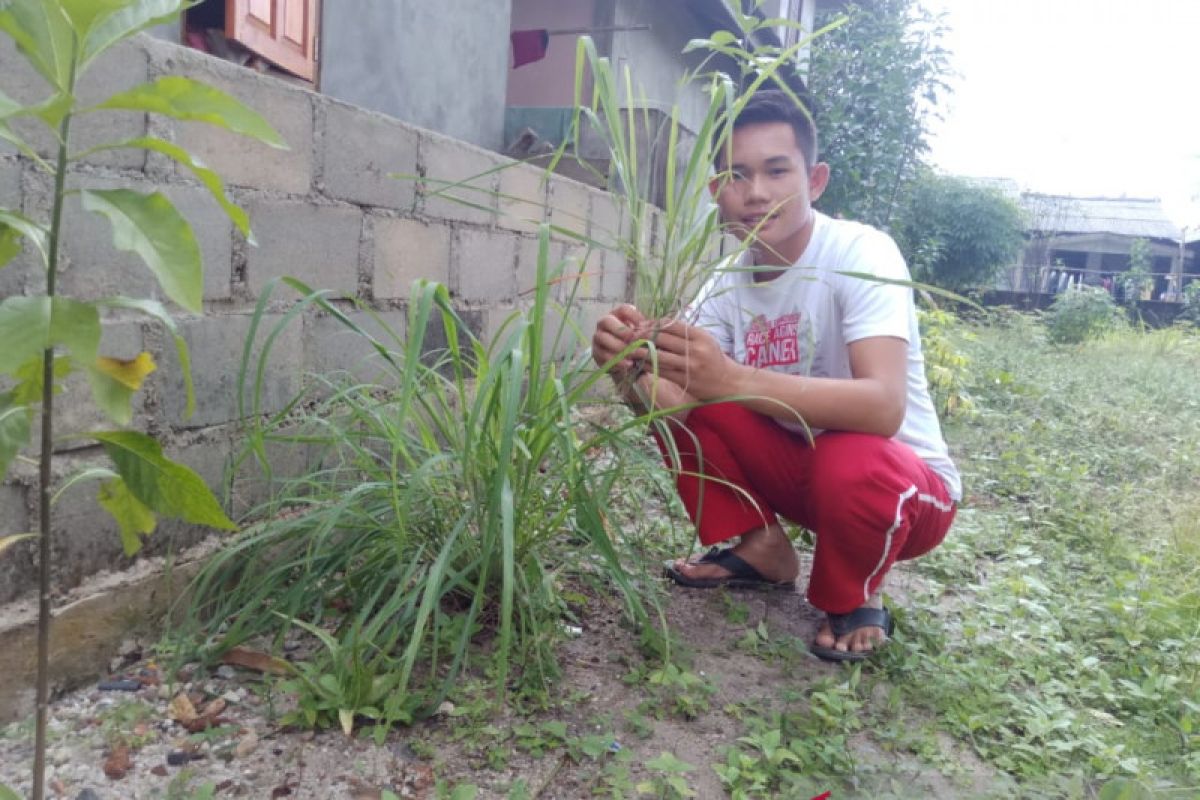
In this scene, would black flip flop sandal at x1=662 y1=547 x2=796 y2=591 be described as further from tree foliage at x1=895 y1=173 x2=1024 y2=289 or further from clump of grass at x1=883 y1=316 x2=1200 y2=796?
tree foliage at x1=895 y1=173 x2=1024 y2=289

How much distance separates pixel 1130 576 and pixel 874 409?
Answer: 123 centimetres

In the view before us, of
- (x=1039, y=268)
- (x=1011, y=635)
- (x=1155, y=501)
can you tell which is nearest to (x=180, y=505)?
(x=1011, y=635)

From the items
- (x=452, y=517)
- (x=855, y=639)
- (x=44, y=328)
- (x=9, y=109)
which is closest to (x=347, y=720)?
(x=452, y=517)

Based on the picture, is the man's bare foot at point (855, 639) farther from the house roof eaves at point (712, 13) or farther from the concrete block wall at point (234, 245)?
the house roof eaves at point (712, 13)

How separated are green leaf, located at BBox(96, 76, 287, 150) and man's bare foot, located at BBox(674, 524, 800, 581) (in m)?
1.66

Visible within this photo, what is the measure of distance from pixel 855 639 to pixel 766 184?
1040 millimetres

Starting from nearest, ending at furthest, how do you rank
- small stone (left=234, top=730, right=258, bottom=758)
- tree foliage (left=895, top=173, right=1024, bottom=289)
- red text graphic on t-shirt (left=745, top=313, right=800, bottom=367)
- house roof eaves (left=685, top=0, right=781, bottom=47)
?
1. small stone (left=234, top=730, right=258, bottom=758)
2. red text graphic on t-shirt (left=745, top=313, right=800, bottom=367)
3. house roof eaves (left=685, top=0, right=781, bottom=47)
4. tree foliage (left=895, top=173, right=1024, bottom=289)

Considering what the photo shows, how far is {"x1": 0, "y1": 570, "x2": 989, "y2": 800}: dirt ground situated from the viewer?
A: 1.31 m

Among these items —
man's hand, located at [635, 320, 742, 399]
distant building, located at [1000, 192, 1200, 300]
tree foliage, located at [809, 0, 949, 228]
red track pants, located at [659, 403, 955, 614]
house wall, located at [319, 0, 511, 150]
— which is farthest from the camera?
distant building, located at [1000, 192, 1200, 300]

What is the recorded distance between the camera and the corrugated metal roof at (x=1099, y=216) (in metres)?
21.5

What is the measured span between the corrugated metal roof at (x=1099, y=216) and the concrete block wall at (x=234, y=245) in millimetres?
19928

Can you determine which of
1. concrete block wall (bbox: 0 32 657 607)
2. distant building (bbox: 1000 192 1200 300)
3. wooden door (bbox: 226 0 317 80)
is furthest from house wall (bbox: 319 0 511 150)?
distant building (bbox: 1000 192 1200 300)

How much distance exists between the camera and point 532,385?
1668 mm

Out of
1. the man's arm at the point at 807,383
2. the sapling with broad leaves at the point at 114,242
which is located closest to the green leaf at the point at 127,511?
the sapling with broad leaves at the point at 114,242
